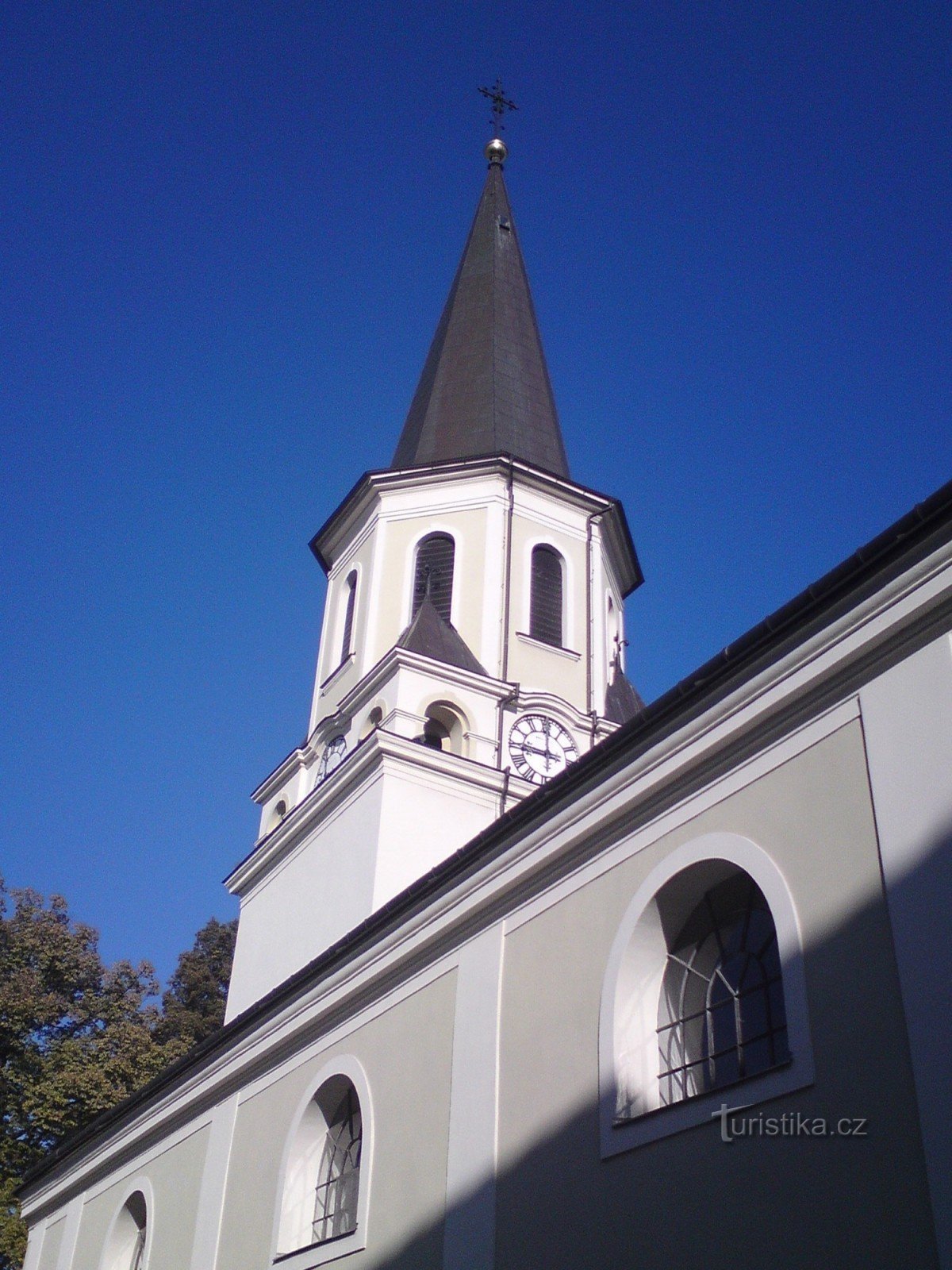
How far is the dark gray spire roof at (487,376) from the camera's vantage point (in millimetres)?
24953

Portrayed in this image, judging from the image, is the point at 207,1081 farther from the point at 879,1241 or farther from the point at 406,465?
the point at 406,465

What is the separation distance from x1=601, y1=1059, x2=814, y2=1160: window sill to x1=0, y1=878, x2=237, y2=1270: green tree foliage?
18.5 metres

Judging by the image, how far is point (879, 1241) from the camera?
23.1 feet

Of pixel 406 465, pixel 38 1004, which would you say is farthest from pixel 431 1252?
pixel 38 1004

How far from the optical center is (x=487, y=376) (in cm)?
2628

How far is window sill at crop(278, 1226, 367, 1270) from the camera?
38.5 feet

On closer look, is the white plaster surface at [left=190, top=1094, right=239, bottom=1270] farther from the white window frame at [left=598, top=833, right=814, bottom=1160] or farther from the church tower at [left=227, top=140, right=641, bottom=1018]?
the white window frame at [left=598, top=833, right=814, bottom=1160]

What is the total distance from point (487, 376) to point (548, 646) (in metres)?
6.89

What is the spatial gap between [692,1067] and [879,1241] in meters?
2.26

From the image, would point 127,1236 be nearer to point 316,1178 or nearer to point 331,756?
point 316,1178

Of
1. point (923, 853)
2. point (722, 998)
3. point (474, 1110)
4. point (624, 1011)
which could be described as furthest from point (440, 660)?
point (923, 853)

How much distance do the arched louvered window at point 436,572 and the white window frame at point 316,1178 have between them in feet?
30.9

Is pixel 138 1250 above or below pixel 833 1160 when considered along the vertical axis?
above

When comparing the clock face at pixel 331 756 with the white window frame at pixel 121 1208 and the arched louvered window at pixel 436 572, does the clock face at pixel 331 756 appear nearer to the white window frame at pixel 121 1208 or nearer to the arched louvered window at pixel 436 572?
the arched louvered window at pixel 436 572
